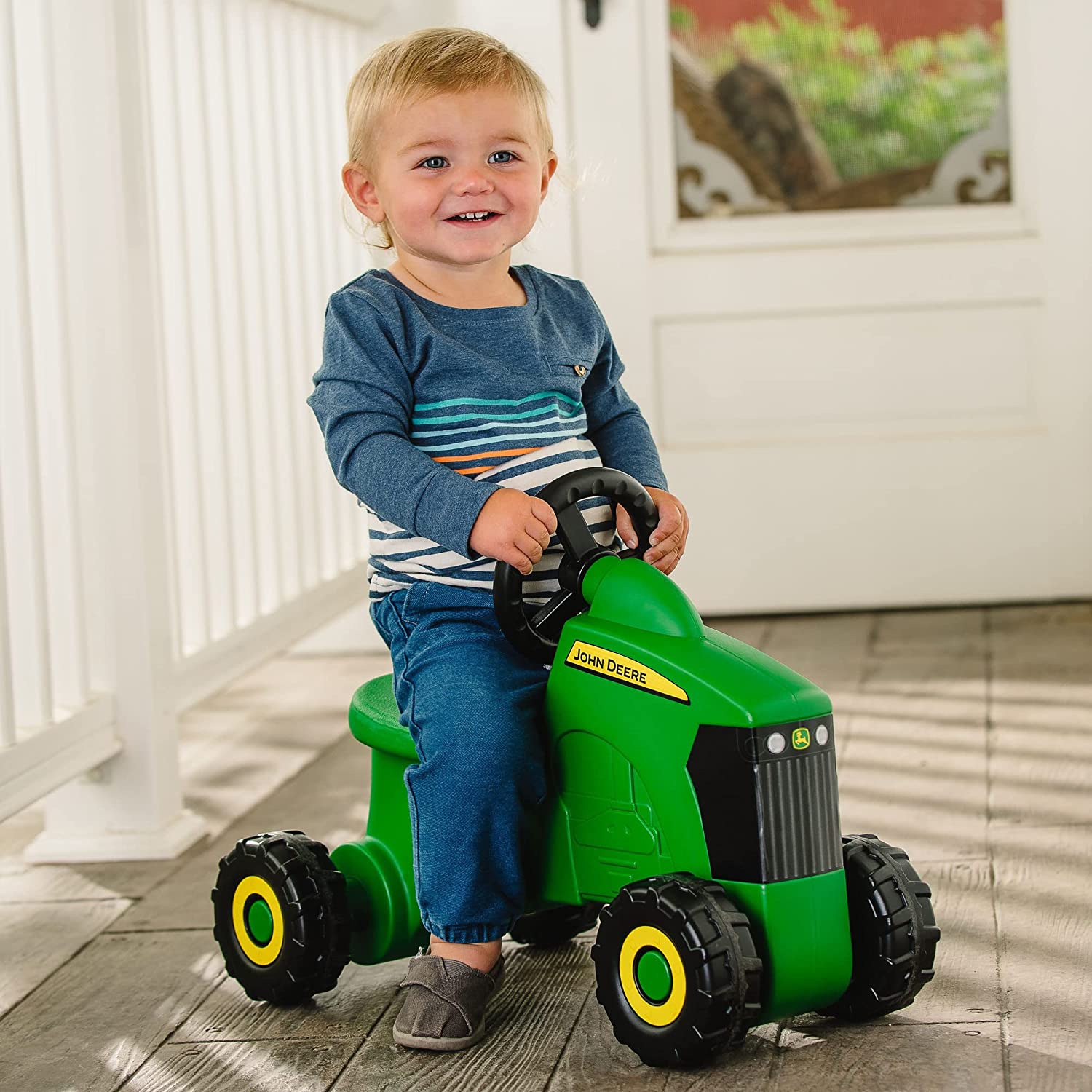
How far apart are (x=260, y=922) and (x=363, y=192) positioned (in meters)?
0.68

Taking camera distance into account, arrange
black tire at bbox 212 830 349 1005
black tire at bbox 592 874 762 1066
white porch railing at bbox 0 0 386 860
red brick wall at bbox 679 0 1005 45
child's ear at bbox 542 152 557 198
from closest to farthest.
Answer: black tire at bbox 592 874 762 1066
black tire at bbox 212 830 349 1005
child's ear at bbox 542 152 557 198
white porch railing at bbox 0 0 386 860
red brick wall at bbox 679 0 1005 45

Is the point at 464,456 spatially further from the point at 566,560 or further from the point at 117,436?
the point at 117,436

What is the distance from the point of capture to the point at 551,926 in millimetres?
1564

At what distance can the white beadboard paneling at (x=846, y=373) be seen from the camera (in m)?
3.36

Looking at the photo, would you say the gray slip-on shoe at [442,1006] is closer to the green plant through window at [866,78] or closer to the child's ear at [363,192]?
the child's ear at [363,192]

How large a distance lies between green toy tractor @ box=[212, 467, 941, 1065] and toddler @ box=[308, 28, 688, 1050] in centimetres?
4

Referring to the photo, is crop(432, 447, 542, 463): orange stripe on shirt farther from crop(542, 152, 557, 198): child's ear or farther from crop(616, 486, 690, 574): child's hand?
crop(542, 152, 557, 198): child's ear

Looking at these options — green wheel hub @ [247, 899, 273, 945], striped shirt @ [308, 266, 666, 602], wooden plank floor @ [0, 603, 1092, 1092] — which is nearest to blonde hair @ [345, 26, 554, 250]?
striped shirt @ [308, 266, 666, 602]

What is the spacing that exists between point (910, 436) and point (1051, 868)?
1.75 metres

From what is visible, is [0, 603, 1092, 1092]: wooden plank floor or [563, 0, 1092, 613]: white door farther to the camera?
[563, 0, 1092, 613]: white door

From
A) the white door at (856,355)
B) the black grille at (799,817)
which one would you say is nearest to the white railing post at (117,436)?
the black grille at (799,817)

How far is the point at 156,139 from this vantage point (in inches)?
87.2

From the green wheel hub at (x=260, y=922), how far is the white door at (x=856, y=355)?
2.07 metres

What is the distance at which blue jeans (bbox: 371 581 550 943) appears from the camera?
4.31 ft
